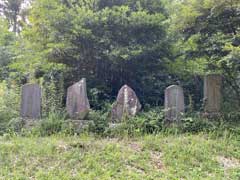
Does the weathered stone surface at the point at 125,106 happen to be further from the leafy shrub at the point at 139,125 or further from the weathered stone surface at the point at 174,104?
the weathered stone surface at the point at 174,104

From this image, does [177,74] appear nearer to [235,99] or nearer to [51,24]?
[235,99]

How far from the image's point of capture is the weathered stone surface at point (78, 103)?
5004 millimetres

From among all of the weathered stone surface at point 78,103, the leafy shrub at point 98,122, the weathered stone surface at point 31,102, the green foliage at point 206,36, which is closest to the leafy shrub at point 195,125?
the green foliage at point 206,36

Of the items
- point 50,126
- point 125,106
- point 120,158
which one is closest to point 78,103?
point 50,126

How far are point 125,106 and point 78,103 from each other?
80cm

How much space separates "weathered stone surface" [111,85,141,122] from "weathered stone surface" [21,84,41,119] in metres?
1.32

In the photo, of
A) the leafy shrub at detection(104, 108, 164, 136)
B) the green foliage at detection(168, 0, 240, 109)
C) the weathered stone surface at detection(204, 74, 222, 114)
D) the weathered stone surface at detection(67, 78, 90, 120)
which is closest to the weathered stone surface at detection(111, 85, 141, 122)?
the leafy shrub at detection(104, 108, 164, 136)

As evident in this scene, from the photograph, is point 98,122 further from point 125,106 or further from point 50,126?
point 50,126

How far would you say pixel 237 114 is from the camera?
540 centimetres

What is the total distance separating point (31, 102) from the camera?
5180 millimetres

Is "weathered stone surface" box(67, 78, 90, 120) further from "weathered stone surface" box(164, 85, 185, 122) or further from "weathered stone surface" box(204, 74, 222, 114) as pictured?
"weathered stone surface" box(204, 74, 222, 114)

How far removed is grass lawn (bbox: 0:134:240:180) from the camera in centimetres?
355

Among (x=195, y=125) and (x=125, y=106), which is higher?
(x=125, y=106)

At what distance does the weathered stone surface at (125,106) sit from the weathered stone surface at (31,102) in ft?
4.33
